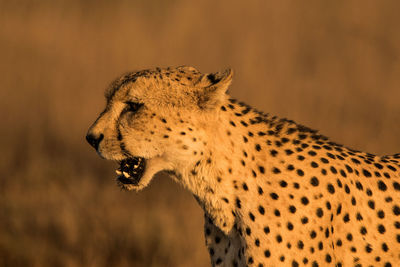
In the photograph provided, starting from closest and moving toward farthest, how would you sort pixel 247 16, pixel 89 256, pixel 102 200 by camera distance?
A: pixel 89 256 → pixel 102 200 → pixel 247 16

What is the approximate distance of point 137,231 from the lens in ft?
17.1

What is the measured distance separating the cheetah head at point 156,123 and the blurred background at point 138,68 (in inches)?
62.4

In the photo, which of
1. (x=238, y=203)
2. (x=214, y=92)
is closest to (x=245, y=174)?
(x=238, y=203)

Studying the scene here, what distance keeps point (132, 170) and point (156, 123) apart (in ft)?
0.80

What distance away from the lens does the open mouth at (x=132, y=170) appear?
140 inches

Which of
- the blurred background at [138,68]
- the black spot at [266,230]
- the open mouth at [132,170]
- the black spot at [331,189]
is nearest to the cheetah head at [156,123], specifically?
the open mouth at [132,170]

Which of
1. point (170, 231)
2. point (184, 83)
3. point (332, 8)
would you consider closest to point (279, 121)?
point (184, 83)

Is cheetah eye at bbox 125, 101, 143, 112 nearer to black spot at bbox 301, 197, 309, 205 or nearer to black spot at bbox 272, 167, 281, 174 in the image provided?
black spot at bbox 272, 167, 281, 174

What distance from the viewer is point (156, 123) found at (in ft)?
11.5

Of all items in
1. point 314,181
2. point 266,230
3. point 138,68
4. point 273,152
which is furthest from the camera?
point 138,68

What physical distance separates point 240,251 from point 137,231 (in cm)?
189

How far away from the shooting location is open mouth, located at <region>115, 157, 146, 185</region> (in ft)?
11.7

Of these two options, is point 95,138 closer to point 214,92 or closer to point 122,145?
point 122,145

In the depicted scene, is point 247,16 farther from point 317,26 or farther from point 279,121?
point 279,121
